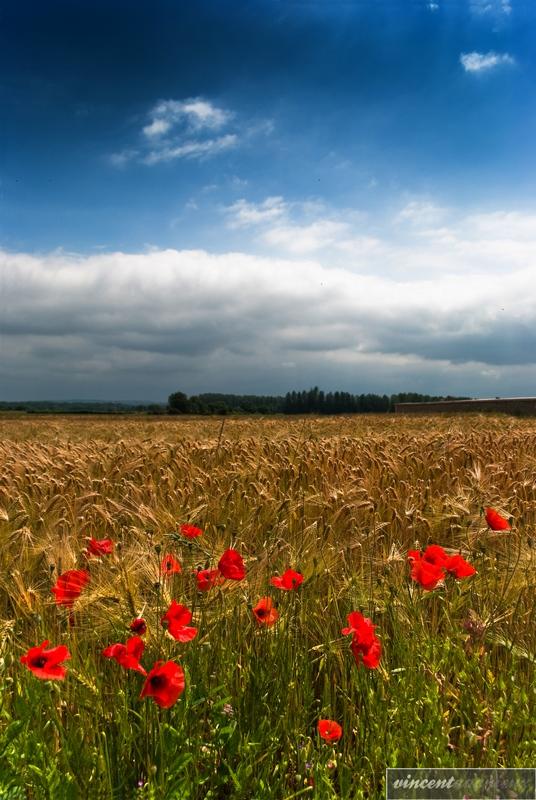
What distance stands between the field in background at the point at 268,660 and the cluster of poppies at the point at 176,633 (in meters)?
0.10

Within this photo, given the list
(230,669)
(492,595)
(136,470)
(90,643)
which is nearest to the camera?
(230,669)

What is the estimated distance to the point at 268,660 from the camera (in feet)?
6.37

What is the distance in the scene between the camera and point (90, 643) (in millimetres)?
2270

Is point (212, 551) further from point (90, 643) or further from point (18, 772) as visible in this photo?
point (18, 772)

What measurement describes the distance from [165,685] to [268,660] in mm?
604

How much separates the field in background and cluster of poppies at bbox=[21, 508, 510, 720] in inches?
3.9

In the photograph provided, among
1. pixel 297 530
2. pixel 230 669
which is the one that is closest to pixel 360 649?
pixel 230 669

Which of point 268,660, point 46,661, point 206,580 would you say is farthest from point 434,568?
point 46,661

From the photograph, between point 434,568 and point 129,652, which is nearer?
point 129,652

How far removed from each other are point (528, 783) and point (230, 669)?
0.92m

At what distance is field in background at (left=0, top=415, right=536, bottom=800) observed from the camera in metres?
1.58

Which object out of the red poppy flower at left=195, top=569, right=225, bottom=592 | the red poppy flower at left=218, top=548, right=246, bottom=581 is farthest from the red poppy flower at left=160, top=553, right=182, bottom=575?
the red poppy flower at left=218, top=548, right=246, bottom=581

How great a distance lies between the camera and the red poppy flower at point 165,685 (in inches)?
55.2

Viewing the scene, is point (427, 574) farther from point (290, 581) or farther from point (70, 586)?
point (70, 586)
